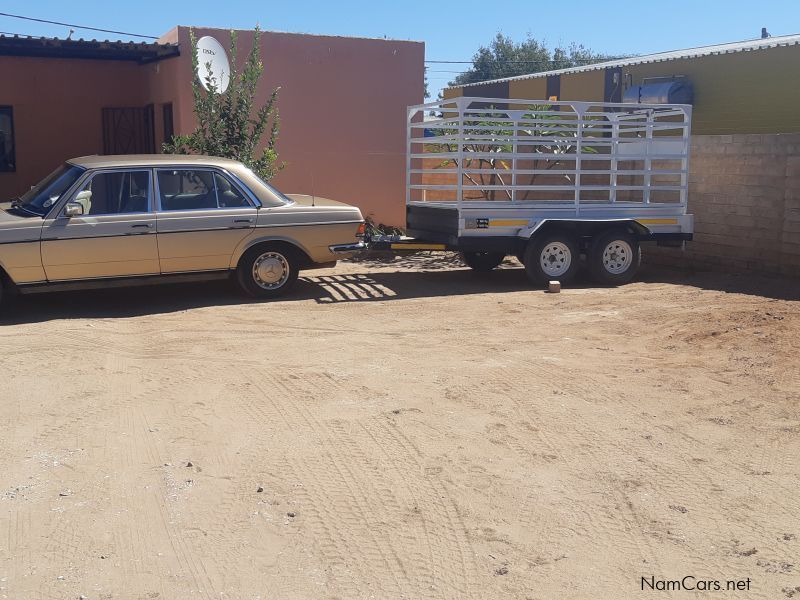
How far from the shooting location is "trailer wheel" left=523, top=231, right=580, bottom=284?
11.5 metres

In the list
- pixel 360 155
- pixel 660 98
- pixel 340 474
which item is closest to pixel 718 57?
pixel 660 98

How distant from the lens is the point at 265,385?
6.80m

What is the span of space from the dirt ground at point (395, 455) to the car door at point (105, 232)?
552 mm

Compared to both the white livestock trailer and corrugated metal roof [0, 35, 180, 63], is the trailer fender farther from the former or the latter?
corrugated metal roof [0, 35, 180, 63]

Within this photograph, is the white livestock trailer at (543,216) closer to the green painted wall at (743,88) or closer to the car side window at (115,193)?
the car side window at (115,193)

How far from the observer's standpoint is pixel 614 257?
11961 mm

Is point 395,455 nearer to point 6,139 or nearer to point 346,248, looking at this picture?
point 346,248

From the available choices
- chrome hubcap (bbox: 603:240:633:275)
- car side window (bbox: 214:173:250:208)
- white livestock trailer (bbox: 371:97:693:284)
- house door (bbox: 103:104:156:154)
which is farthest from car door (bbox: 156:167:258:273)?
house door (bbox: 103:104:156:154)

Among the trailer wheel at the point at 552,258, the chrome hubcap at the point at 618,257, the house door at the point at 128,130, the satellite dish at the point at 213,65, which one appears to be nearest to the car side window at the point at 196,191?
the satellite dish at the point at 213,65

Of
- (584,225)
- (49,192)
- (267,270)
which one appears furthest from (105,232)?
(584,225)

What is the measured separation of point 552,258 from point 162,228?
4908 millimetres

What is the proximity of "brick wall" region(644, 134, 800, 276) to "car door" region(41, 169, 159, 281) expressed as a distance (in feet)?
25.9

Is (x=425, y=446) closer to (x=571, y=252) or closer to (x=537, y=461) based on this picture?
(x=537, y=461)

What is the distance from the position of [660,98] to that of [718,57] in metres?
1.33
